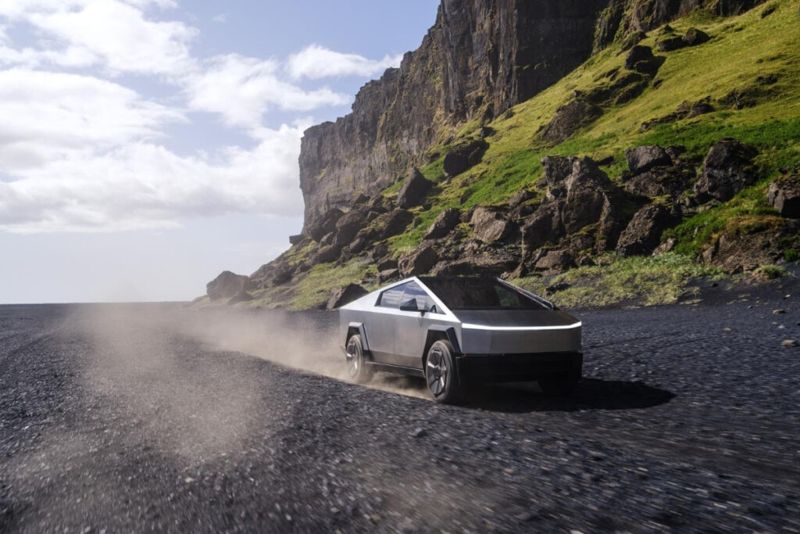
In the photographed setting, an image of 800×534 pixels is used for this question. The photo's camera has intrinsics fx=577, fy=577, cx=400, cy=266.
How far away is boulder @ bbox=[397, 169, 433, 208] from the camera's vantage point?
71.2 metres

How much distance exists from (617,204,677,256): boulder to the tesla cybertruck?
71.1ft

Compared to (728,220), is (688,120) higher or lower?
higher

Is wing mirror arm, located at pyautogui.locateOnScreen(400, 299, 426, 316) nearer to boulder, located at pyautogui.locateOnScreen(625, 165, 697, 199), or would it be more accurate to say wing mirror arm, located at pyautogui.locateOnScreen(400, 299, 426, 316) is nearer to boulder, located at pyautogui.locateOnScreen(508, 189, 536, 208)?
boulder, located at pyautogui.locateOnScreen(625, 165, 697, 199)

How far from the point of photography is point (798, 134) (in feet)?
104

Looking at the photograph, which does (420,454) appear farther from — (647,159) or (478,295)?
(647,159)

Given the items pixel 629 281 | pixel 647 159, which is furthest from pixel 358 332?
pixel 647 159

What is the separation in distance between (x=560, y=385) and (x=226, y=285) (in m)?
75.0

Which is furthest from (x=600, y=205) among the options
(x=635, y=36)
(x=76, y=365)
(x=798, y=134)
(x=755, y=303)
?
(x=635, y=36)

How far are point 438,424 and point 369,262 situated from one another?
50262mm

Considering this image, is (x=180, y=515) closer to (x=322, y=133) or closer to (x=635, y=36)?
(x=635, y=36)

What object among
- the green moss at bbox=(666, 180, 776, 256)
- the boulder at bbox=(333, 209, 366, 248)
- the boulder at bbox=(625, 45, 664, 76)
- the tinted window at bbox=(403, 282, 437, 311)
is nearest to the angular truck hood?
the tinted window at bbox=(403, 282, 437, 311)

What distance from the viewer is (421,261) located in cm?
4141

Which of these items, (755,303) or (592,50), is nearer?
(755,303)

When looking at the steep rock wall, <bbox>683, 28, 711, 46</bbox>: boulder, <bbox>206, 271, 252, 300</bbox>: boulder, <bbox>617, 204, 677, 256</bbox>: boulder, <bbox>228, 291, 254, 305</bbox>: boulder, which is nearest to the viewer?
<bbox>617, 204, 677, 256</bbox>: boulder
